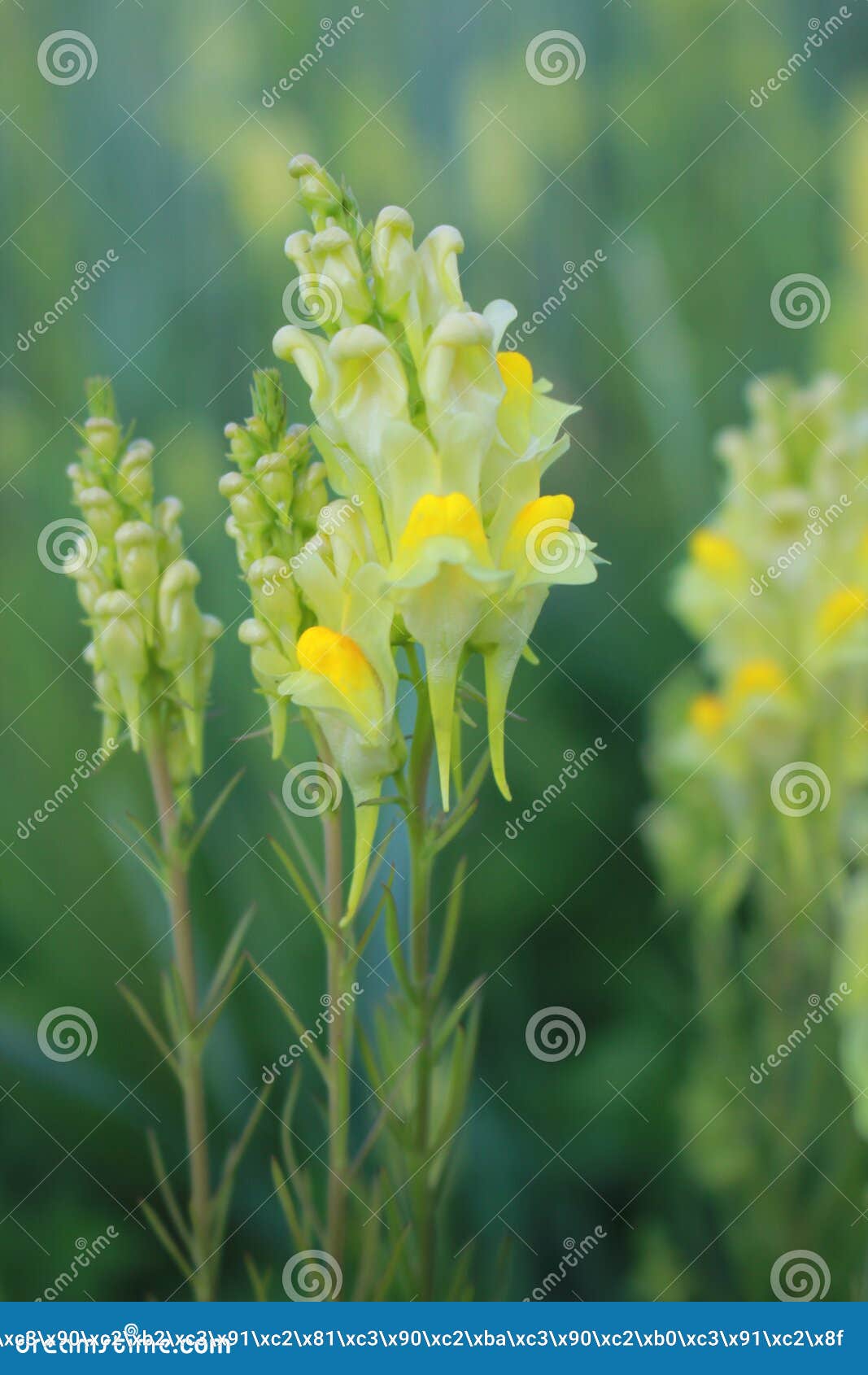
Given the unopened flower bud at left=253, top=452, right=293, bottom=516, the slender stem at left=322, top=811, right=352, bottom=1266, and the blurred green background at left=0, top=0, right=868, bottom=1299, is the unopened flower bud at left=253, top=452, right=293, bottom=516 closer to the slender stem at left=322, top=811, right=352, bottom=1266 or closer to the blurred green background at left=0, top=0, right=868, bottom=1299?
the slender stem at left=322, top=811, right=352, bottom=1266

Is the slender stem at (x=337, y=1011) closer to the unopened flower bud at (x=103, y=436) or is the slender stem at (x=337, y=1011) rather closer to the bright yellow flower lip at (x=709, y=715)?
the unopened flower bud at (x=103, y=436)

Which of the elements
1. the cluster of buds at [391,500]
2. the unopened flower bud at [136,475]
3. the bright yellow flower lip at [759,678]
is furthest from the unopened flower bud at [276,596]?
the bright yellow flower lip at [759,678]

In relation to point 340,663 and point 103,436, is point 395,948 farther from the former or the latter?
point 103,436

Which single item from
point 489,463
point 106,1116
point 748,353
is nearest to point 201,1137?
point 106,1116

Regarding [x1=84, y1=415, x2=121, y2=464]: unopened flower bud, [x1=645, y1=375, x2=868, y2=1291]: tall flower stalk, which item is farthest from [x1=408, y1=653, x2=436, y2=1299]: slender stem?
[x1=645, y1=375, x2=868, y2=1291]: tall flower stalk

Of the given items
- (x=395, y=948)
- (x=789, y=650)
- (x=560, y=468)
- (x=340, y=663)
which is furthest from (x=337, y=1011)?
(x=560, y=468)
